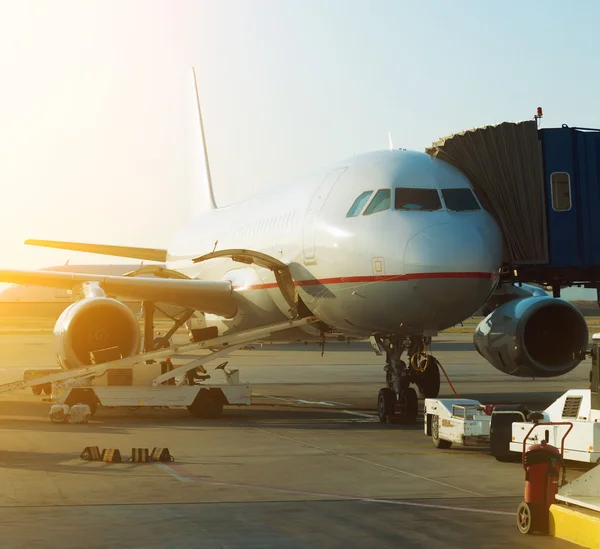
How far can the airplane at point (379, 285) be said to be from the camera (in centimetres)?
1526

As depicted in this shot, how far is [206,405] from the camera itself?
58.4ft

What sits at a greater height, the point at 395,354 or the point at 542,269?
the point at 542,269

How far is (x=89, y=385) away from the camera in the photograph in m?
17.9

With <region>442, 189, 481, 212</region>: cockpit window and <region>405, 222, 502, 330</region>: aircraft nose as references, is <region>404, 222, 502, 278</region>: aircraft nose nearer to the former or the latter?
<region>405, 222, 502, 330</region>: aircraft nose

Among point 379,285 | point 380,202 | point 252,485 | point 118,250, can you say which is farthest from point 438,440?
point 118,250

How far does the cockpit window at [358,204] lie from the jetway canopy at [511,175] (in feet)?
6.74

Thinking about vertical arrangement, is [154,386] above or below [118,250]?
below

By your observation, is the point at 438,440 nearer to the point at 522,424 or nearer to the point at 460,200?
the point at 522,424

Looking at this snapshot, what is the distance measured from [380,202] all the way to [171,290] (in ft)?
21.0

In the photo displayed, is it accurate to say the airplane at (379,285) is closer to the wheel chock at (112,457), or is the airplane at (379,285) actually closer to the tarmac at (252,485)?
the tarmac at (252,485)

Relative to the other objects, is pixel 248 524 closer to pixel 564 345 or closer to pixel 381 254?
pixel 381 254

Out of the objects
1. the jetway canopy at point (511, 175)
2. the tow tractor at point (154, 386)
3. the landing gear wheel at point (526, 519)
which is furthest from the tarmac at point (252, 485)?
the jetway canopy at point (511, 175)

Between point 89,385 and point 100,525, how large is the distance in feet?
31.9

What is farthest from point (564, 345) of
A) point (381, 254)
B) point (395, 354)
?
point (381, 254)
